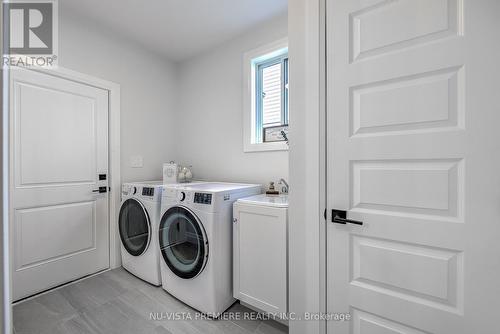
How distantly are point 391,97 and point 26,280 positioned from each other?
302 cm

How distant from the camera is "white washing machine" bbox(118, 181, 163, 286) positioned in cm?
201

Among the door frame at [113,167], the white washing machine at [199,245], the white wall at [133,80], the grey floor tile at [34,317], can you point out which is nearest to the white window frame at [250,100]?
the white washing machine at [199,245]

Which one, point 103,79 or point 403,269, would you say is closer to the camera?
point 403,269

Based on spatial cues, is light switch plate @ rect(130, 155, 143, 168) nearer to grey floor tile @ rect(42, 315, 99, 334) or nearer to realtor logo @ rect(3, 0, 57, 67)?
realtor logo @ rect(3, 0, 57, 67)

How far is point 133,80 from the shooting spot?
2.57 m

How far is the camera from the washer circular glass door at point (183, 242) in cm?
165

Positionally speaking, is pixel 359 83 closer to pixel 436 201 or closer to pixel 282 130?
pixel 436 201

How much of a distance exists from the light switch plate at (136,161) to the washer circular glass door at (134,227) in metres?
0.52

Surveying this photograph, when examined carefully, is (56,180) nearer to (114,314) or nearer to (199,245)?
(114,314)

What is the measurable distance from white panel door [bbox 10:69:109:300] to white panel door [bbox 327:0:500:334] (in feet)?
7.74

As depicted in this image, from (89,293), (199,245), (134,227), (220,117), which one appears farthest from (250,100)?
(89,293)

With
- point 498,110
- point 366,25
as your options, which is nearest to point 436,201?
point 498,110

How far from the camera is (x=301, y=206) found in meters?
1.21

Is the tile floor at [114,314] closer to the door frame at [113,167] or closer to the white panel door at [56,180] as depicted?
the white panel door at [56,180]
